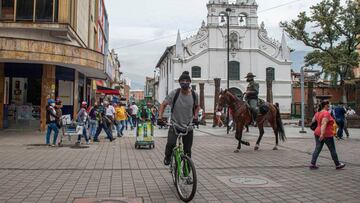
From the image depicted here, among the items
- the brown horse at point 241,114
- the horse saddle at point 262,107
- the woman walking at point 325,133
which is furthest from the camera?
the horse saddle at point 262,107

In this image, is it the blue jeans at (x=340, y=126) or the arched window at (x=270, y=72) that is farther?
the arched window at (x=270, y=72)

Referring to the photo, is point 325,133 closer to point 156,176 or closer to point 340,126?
point 156,176

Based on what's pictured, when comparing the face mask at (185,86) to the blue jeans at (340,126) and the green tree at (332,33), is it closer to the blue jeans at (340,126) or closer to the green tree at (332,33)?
the blue jeans at (340,126)

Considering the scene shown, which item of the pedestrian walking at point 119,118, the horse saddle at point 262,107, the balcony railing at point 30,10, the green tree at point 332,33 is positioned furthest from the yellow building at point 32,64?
the green tree at point 332,33

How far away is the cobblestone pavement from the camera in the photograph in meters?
6.26

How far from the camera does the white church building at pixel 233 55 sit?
53.6 meters

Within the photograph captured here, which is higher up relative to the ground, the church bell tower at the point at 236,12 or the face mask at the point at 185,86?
the church bell tower at the point at 236,12

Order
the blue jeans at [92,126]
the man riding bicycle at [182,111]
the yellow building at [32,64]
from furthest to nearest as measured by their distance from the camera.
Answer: the yellow building at [32,64] → the blue jeans at [92,126] → the man riding bicycle at [182,111]

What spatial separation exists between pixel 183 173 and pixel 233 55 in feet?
163

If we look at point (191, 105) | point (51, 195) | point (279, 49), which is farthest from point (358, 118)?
point (279, 49)

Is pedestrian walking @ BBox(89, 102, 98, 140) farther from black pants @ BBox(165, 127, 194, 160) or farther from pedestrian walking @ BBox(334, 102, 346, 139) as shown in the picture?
pedestrian walking @ BBox(334, 102, 346, 139)

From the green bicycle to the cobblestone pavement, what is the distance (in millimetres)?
244

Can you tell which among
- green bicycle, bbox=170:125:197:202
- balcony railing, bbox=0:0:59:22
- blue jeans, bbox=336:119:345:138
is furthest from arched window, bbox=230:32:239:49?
green bicycle, bbox=170:125:197:202

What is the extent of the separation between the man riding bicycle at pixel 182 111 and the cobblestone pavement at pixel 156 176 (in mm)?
844
